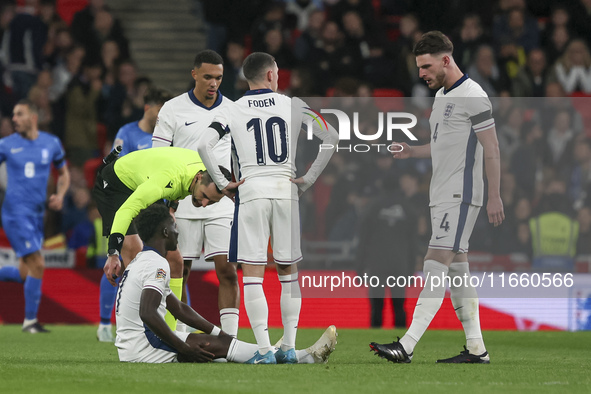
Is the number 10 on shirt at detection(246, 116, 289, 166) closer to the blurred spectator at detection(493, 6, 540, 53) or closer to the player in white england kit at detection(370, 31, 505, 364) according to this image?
the player in white england kit at detection(370, 31, 505, 364)

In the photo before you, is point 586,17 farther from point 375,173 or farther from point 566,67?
point 375,173

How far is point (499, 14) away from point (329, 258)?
7.45 metres

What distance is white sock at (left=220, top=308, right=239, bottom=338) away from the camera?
8.59 metres

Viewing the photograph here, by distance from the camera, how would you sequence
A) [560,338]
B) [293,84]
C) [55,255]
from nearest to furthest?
[560,338]
[55,255]
[293,84]

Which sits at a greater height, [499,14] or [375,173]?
[499,14]

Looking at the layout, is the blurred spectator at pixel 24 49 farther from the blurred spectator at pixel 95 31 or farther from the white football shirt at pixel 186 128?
the white football shirt at pixel 186 128

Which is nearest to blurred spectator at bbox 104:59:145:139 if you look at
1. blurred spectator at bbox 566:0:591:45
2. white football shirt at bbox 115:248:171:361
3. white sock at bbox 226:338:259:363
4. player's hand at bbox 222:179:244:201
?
blurred spectator at bbox 566:0:591:45

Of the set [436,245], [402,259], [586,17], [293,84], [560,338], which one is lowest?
[560,338]

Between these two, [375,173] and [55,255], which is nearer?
[375,173]

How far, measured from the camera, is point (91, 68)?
16.6 meters

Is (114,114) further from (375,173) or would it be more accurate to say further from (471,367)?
(471,367)

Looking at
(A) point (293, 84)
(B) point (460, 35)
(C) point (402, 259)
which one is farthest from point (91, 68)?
(C) point (402, 259)

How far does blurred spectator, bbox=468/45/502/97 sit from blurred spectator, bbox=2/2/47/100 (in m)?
6.85

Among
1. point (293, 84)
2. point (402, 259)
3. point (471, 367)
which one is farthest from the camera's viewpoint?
point (293, 84)
